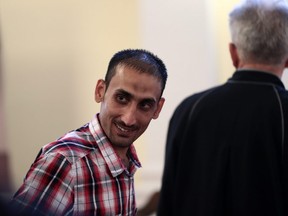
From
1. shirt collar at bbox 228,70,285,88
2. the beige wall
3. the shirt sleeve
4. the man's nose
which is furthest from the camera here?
the beige wall

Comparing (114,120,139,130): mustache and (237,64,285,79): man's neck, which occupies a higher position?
(237,64,285,79): man's neck

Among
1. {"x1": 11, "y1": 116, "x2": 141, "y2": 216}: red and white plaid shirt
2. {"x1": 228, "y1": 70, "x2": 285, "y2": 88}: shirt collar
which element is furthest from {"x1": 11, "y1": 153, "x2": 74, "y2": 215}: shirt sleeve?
{"x1": 228, "y1": 70, "x2": 285, "y2": 88}: shirt collar

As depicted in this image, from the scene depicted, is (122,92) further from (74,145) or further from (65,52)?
(65,52)

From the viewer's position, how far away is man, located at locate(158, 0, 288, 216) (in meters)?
1.09

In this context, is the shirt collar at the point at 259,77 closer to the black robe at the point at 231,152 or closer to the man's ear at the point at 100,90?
the black robe at the point at 231,152

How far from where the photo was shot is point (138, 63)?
1019 mm

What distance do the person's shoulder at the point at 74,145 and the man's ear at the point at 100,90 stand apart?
0.07 meters

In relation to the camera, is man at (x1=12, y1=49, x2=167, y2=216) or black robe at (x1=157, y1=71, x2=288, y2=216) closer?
man at (x1=12, y1=49, x2=167, y2=216)

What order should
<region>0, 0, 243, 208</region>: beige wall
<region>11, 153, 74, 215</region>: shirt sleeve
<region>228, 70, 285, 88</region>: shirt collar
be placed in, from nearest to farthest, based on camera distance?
<region>11, 153, 74, 215</region>: shirt sleeve → <region>228, 70, 285, 88</region>: shirt collar → <region>0, 0, 243, 208</region>: beige wall

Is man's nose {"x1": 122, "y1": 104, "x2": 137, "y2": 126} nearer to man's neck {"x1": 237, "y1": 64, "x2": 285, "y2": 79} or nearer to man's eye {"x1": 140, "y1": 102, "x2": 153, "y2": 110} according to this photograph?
man's eye {"x1": 140, "y1": 102, "x2": 153, "y2": 110}

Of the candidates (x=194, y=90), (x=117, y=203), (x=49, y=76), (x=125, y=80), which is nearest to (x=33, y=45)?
(x=49, y=76)

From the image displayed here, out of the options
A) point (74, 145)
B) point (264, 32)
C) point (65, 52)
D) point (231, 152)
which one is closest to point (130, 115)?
point (74, 145)

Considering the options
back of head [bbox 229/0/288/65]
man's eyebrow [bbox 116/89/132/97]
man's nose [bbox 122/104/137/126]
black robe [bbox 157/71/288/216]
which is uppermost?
back of head [bbox 229/0/288/65]

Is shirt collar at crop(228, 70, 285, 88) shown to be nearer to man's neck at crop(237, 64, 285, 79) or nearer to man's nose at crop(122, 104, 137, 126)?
man's neck at crop(237, 64, 285, 79)
